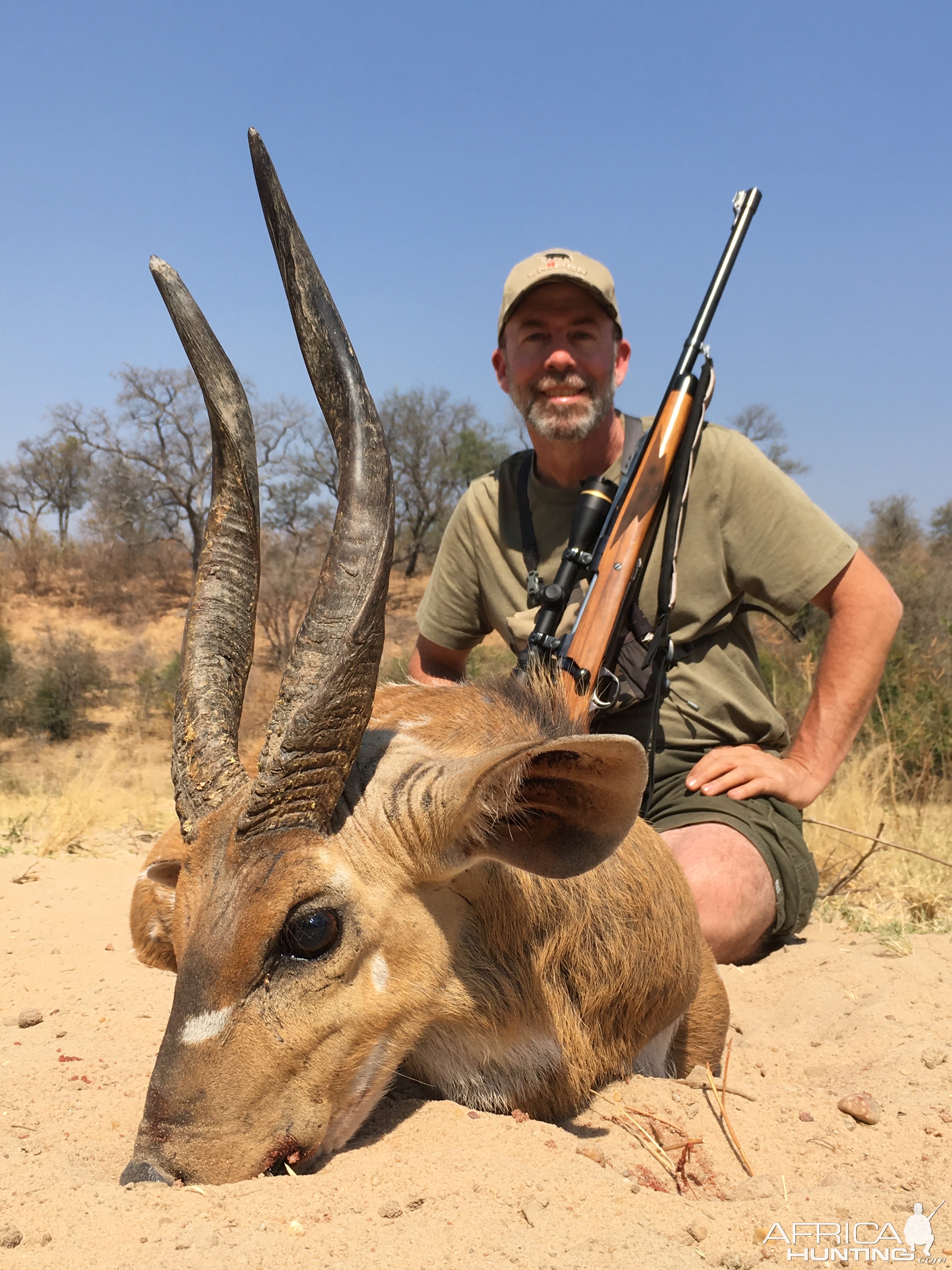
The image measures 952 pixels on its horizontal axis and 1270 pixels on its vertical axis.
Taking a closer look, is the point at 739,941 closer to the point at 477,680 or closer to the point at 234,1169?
the point at 477,680

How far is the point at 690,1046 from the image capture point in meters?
3.56

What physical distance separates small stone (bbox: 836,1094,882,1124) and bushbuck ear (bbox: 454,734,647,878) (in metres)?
1.32

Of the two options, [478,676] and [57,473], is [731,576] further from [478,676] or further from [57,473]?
[57,473]

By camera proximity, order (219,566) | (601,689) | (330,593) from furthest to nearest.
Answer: (601,689)
(219,566)
(330,593)

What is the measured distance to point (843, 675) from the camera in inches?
203

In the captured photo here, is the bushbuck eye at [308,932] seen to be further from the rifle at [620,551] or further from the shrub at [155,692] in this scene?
the shrub at [155,692]

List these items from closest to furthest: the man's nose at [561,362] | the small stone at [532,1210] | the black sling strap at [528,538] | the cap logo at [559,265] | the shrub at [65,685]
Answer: the small stone at [532,1210] < the black sling strap at [528,538] < the cap logo at [559,265] < the man's nose at [561,362] < the shrub at [65,685]

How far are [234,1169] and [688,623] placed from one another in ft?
11.8

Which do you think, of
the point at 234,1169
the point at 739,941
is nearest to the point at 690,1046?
the point at 739,941

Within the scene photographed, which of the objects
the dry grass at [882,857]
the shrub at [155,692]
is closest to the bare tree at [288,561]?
the shrub at [155,692]

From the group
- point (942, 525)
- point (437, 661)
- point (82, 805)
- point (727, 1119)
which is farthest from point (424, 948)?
point (942, 525)

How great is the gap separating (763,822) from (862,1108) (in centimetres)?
185

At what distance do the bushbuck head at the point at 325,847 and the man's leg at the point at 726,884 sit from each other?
2.05 meters

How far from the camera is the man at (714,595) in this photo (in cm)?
477
